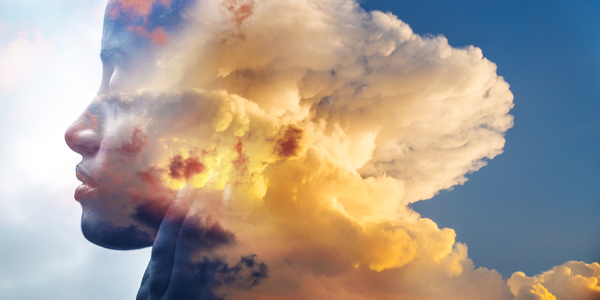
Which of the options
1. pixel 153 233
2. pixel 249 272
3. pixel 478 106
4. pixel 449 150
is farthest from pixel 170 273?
pixel 478 106

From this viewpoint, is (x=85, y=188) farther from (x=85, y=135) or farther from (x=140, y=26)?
(x=140, y=26)

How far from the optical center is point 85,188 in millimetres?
2553

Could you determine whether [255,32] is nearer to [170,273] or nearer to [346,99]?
[346,99]

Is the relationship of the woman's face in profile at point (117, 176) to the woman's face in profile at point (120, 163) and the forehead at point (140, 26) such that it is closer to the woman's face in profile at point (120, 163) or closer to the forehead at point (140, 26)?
the woman's face in profile at point (120, 163)

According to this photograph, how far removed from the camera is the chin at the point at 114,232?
2475mm

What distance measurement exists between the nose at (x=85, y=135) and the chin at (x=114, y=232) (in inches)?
22.5

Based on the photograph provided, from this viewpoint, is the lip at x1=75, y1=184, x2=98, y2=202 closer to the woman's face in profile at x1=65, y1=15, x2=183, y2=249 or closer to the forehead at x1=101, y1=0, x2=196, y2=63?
the woman's face in profile at x1=65, y1=15, x2=183, y2=249

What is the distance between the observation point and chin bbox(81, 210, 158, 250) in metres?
2.47

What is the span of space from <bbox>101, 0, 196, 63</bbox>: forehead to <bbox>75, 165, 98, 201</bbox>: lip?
3.44 feet

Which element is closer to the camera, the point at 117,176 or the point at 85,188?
the point at 117,176

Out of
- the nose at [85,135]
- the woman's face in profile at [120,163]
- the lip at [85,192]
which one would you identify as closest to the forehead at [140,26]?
the woman's face in profile at [120,163]

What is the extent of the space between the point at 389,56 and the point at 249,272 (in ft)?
6.96

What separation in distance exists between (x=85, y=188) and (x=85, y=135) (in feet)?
1.56

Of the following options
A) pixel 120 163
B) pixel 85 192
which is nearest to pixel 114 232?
pixel 85 192
